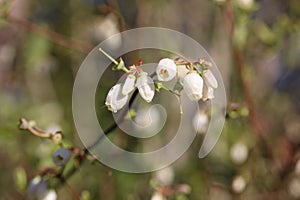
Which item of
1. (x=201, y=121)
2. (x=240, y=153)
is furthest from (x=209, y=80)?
(x=240, y=153)

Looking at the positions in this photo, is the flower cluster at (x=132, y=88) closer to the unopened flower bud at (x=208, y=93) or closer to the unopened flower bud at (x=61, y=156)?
the unopened flower bud at (x=208, y=93)

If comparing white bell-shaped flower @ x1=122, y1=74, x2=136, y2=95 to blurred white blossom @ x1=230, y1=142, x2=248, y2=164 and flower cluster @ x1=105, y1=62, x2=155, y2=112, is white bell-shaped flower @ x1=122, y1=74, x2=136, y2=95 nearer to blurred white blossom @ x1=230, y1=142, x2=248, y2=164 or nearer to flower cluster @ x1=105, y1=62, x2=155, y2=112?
flower cluster @ x1=105, y1=62, x2=155, y2=112

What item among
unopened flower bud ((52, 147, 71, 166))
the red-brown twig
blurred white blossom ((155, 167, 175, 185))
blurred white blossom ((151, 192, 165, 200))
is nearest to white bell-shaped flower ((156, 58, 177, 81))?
unopened flower bud ((52, 147, 71, 166))

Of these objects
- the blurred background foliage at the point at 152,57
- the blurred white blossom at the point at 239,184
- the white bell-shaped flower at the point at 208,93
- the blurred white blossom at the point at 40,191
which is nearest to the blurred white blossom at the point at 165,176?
the blurred background foliage at the point at 152,57

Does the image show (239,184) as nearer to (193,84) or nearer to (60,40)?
(193,84)

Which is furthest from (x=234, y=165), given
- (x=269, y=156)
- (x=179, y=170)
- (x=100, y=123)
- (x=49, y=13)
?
(x=49, y=13)

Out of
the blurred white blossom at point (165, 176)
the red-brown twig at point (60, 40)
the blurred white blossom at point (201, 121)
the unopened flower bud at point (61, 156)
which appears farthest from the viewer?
the red-brown twig at point (60, 40)
